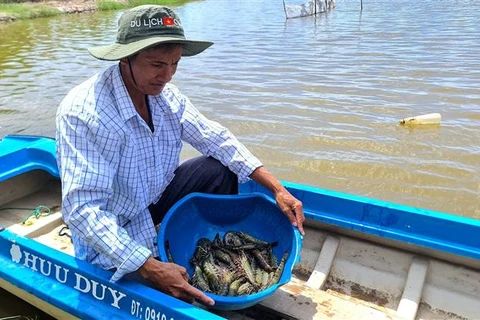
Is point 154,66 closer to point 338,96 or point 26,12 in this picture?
point 338,96

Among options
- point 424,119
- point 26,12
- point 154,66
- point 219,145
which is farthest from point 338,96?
point 26,12

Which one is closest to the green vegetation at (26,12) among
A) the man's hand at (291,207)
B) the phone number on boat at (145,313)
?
the man's hand at (291,207)

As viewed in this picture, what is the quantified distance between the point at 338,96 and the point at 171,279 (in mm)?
6138

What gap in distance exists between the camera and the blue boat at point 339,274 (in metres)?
2.21

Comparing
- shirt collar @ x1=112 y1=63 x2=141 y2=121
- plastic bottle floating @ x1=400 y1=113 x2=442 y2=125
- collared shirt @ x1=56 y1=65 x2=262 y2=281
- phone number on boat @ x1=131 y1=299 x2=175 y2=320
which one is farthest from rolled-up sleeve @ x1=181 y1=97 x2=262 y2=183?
plastic bottle floating @ x1=400 y1=113 x2=442 y2=125

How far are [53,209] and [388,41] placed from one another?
11070 millimetres

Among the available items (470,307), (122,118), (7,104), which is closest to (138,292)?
(122,118)

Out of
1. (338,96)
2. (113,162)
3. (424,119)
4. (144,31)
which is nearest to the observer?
(144,31)

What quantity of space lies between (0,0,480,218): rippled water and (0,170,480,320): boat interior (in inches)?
66.0

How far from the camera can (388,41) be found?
12.6 metres

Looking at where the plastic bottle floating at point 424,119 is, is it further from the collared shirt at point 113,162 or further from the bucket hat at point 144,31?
the bucket hat at point 144,31

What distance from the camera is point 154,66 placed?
81.1 inches

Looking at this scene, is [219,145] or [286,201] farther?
[219,145]

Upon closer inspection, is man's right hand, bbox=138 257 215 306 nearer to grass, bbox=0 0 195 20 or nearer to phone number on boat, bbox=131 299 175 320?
phone number on boat, bbox=131 299 175 320
